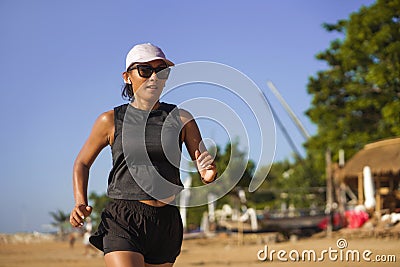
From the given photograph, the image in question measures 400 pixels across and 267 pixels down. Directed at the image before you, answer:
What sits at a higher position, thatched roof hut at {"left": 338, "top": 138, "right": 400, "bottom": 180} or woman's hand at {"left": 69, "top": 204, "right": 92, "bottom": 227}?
thatched roof hut at {"left": 338, "top": 138, "right": 400, "bottom": 180}

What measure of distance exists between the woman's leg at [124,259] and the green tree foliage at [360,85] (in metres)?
21.2

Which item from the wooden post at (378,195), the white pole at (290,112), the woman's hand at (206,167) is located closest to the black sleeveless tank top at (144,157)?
the woman's hand at (206,167)

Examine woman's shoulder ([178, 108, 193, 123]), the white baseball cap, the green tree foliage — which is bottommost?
woman's shoulder ([178, 108, 193, 123])

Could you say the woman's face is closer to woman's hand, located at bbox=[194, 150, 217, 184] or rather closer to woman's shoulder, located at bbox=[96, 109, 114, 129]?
woman's shoulder, located at bbox=[96, 109, 114, 129]

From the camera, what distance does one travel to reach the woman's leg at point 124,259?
3.13m

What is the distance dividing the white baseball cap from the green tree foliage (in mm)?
20856

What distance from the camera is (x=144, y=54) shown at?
3436 millimetres

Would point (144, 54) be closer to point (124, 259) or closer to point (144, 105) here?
point (144, 105)

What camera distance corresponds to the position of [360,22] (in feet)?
84.1

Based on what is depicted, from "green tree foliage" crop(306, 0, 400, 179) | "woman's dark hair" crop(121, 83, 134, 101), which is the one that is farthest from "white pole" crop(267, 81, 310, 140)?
"woman's dark hair" crop(121, 83, 134, 101)

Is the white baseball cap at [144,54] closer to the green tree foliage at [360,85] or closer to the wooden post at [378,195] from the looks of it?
the wooden post at [378,195]

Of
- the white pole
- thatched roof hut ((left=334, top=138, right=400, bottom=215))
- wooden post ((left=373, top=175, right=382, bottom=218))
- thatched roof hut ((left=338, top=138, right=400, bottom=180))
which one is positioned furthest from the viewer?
the white pole

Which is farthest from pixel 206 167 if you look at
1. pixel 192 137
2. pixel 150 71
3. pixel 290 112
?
pixel 290 112

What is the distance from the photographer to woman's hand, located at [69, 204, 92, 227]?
10.3 ft
